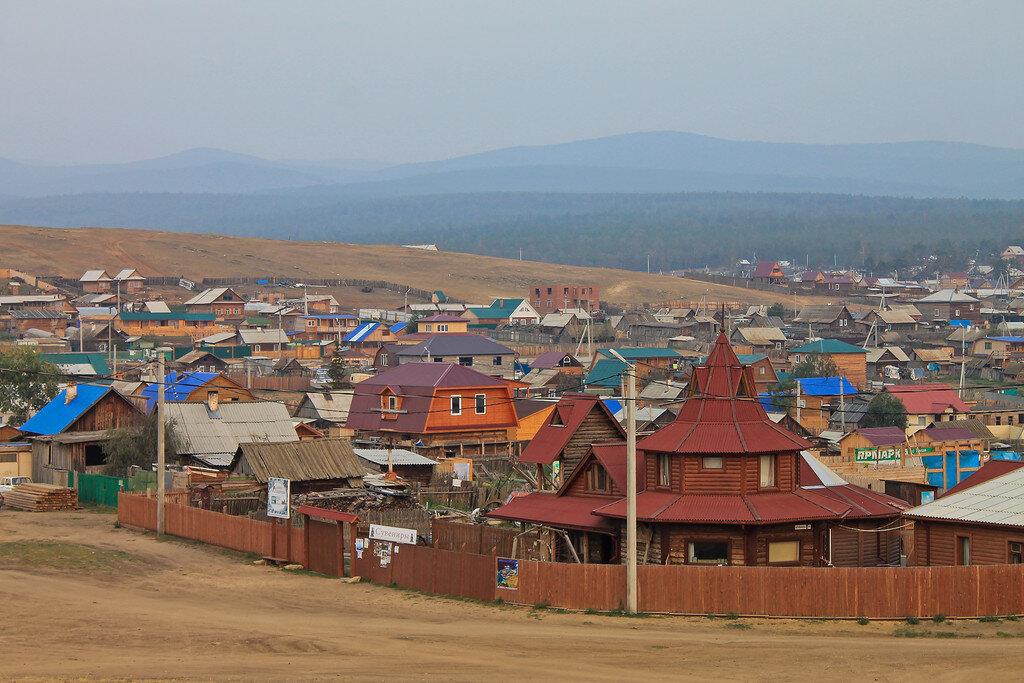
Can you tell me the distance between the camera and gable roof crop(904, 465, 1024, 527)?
28.3 metres

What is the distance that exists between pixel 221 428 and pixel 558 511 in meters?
21.3

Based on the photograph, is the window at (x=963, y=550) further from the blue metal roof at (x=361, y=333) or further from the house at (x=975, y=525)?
the blue metal roof at (x=361, y=333)

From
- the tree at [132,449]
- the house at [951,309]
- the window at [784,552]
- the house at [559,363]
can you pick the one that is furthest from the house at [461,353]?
the house at [951,309]

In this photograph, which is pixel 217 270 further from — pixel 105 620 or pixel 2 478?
pixel 105 620

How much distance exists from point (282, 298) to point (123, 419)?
103m

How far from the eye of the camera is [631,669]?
21578 millimetres

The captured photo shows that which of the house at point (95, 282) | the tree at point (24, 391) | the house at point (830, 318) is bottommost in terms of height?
the tree at point (24, 391)

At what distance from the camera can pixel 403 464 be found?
48312 mm

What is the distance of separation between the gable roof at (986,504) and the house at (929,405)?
1407 inches

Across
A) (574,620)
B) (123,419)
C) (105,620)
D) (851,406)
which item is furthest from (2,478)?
(851,406)

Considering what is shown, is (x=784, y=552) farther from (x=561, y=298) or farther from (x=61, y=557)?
(x=561, y=298)

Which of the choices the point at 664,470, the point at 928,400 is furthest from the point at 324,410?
the point at 664,470

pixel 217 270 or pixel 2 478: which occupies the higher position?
pixel 217 270

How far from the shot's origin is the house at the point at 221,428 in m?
47.4
